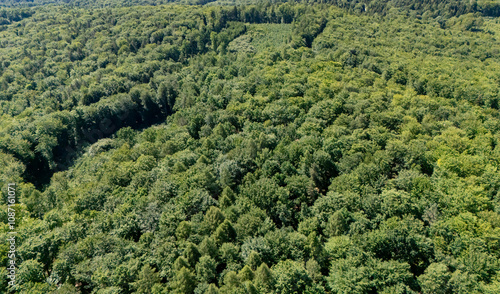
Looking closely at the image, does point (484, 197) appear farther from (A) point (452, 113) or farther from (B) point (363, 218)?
(A) point (452, 113)

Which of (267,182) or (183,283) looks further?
(267,182)

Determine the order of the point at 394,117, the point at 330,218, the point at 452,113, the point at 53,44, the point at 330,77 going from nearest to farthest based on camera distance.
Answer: the point at 330,218 < the point at 394,117 < the point at 452,113 < the point at 330,77 < the point at 53,44

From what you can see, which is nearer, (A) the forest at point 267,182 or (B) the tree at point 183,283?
(B) the tree at point 183,283

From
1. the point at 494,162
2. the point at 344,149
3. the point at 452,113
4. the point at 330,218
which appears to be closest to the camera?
the point at 330,218

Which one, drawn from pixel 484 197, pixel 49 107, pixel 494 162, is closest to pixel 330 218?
pixel 484 197

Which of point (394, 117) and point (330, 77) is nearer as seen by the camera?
point (394, 117)

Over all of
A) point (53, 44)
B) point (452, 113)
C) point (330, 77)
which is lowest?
point (452, 113)

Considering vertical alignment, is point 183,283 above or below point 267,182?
below

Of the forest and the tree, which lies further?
Answer: the forest
